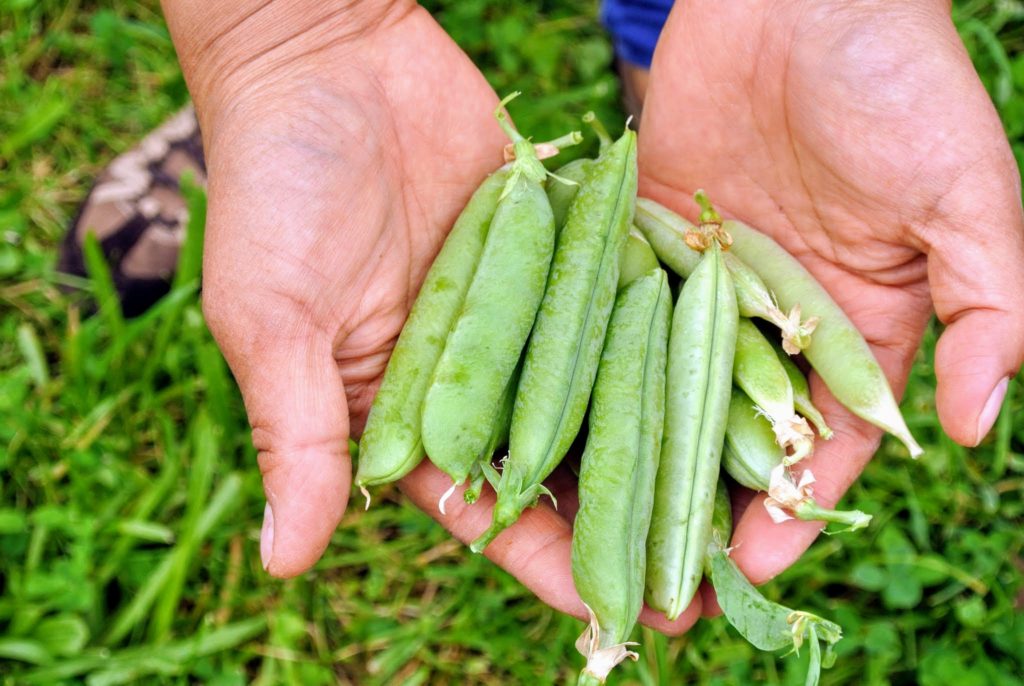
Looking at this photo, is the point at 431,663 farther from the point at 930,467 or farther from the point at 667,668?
the point at 930,467

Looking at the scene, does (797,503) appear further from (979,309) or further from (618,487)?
(979,309)

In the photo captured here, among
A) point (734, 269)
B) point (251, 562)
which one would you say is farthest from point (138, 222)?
point (734, 269)

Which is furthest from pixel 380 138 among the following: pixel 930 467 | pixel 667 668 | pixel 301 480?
pixel 930 467

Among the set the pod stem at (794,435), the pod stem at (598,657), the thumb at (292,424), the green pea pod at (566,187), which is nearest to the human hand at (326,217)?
the thumb at (292,424)

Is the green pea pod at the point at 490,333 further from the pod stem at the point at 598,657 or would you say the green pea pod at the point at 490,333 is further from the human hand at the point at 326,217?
the pod stem at the point at 598,657

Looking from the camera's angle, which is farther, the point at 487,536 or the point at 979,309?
the point at 979,309

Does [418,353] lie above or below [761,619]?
above
